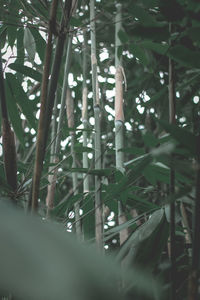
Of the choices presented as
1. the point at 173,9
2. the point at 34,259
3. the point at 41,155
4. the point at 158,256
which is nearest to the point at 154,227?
the point at 158,256

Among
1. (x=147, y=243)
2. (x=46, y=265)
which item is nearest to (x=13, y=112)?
(x=147, y=243)

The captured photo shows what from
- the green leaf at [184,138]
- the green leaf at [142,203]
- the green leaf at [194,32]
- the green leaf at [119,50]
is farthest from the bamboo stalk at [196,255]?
the green leaf at [119,50]

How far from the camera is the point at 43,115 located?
1.88 ft

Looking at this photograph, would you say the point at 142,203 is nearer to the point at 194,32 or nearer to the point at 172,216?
the point at 172,216

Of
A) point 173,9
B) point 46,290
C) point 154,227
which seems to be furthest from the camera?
point 154,227

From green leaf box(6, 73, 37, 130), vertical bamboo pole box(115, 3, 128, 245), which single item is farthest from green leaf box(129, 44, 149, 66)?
green leaf box(6, 73, 37, 130)

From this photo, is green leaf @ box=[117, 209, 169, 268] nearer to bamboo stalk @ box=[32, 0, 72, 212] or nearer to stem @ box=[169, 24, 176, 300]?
stem @ box=[169, 24, 176, 300]

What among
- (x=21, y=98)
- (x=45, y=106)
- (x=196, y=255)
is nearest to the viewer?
(x=196, y=255)

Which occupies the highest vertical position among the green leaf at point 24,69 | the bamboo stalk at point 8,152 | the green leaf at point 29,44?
the green leaf at point 29,44

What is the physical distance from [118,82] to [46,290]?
65cm

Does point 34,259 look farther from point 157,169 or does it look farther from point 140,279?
point 157,169

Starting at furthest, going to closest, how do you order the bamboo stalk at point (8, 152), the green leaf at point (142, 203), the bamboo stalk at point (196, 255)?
the green leaf at point (142, 203)
the bamboo stalk at point (8, 152)
the bamboo stalk at point (196, 255)

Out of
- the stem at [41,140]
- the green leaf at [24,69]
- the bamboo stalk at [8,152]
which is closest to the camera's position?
the stem at [41,140]

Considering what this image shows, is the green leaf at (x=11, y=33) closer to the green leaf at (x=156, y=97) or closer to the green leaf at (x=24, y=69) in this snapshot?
the green leaf at (x=24, y=69)
